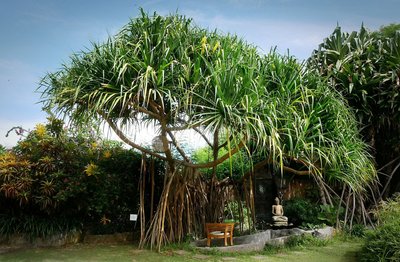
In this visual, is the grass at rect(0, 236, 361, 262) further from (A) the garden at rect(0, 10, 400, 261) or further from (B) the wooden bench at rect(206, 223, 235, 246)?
(B) the wooden bench at rect(206, 223, 235, 246)

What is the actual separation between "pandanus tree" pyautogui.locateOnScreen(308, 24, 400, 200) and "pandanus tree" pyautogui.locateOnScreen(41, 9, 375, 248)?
1.85 m

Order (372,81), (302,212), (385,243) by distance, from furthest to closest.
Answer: (372,81), (302,212), (385,243)

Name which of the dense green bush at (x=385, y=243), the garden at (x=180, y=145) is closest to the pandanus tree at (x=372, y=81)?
the garden at (x=180, y=145)

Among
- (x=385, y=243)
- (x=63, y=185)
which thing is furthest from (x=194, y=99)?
(x=385, y=243)

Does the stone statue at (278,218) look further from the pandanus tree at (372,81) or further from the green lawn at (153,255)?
the pandanus tree at (372,81)

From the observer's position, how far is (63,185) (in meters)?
6.39

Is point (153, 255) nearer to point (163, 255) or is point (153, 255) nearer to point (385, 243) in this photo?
point (163, 255)

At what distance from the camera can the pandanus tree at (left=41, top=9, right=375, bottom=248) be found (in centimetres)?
509

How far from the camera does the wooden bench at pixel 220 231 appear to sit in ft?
20.3

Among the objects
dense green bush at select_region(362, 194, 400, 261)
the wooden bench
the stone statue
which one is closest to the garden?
dense green bush at select_region(362, 194, 400, 261)

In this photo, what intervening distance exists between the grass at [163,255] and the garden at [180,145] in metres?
0.03

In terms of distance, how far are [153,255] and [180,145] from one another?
2.05 m

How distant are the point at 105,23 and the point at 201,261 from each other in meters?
3.72

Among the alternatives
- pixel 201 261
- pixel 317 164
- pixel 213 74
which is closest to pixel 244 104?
pixel 213 74
